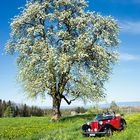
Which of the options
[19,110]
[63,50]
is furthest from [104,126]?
[19,110]

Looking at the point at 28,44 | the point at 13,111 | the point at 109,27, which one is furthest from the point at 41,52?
the point at 13,111

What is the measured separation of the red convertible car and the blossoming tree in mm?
16107

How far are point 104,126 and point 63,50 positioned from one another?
816 inches

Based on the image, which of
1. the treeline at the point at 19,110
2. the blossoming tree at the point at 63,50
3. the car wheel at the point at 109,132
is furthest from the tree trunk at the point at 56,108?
the treeline at the point at 19,110

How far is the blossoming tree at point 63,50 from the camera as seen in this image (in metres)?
45.8

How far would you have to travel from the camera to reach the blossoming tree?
1805 inches

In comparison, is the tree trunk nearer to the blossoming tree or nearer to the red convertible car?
the blossoming tree

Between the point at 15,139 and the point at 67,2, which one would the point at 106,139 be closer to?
the point at 15,139

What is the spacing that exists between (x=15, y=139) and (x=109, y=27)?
2392cm

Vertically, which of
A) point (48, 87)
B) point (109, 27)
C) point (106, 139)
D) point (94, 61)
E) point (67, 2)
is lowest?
point (106, 139)

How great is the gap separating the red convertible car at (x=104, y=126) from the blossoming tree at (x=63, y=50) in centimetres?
1611

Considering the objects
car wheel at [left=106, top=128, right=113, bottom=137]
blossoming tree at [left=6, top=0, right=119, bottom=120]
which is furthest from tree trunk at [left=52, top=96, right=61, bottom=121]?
car wheel at [left=106, top=128, right=113, bottom=137]

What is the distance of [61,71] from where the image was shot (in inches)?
A: 1789

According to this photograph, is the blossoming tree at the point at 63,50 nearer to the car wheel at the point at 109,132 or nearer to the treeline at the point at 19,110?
the car wheel at the point at 109,132
